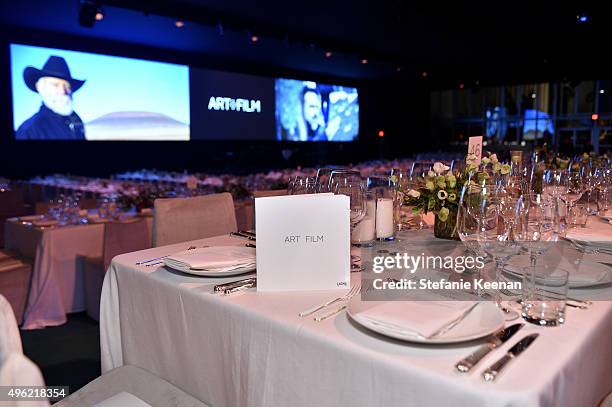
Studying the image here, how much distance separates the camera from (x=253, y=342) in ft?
3.80

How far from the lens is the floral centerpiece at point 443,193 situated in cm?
166

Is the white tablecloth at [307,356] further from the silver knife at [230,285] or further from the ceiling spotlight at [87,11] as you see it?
the ceiling spotlight at [87,11]

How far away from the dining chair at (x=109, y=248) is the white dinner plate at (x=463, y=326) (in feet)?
8.32

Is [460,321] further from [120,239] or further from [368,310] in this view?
[120,239]

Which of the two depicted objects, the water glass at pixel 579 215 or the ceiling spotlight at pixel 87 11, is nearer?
the water glass at pixel 579 215

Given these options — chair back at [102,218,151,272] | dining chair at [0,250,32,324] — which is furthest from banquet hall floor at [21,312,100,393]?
chair back at [102,218,151,272]

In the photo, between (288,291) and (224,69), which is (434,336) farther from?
(224,69)

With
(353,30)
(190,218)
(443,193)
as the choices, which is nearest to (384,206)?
(443,193)

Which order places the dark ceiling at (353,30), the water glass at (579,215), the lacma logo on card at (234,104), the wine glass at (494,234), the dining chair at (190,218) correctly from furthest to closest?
the lacma logo on card at (234,104) → the dark ceiling at (353,30) → the dining chair at (190,218) → the water glass at (579,215) → the wine glass at (494,234)

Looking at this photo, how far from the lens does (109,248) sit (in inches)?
128

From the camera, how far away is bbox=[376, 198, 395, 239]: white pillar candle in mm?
1675

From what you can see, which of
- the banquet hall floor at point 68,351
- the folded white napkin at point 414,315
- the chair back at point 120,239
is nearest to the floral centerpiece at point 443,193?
the folded white napkin at point 414,315

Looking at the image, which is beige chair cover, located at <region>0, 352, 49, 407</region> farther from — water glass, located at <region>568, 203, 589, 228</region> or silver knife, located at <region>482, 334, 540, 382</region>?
water glass, located at <region>568, 203, 589, 228</region>

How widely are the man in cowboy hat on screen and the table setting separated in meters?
8.05
